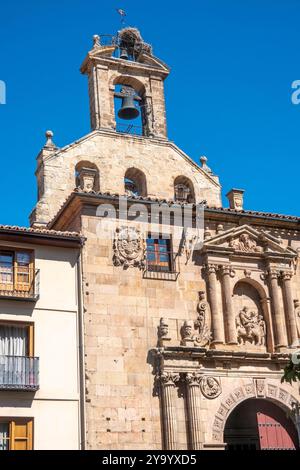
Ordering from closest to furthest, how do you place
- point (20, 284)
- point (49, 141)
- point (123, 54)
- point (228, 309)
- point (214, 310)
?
point (20, 284), point (214, 310), point (228, 309), point (49, 141), point (123, 54)

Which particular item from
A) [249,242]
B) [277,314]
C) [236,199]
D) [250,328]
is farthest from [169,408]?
[236,199]

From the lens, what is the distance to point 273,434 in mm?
27438

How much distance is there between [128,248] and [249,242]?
4748 millimetres

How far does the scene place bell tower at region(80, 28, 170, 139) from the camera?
119 ft

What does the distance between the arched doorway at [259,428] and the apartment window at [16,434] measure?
753 centimetres

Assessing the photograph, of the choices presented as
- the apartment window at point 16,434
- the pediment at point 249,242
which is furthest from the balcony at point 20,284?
the pediment at point 249,242

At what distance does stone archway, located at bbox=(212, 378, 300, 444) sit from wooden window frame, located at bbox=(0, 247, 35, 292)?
7260mm

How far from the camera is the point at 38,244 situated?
26.7m

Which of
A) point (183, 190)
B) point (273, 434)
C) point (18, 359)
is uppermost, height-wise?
point (183, 190)

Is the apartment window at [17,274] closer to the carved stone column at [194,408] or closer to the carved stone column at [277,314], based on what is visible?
the carved stone column at [194,408]

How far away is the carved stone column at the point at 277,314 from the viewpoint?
28609 millimetres

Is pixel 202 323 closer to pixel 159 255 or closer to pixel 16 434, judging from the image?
pixel 159 255
